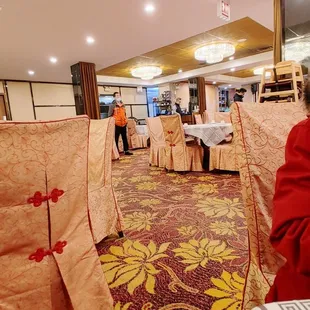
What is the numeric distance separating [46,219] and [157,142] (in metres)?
3.49

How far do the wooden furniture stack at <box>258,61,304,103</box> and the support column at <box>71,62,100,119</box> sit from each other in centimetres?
466

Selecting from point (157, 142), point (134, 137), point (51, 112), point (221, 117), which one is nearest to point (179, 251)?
point (157, 142)

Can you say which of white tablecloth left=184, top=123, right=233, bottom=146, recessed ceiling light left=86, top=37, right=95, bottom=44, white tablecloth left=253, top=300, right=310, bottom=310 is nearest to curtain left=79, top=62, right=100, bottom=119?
recessed ceiling light left=86, top=37, right=95, bottom=44

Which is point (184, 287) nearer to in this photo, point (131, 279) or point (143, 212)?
point (131, 279)

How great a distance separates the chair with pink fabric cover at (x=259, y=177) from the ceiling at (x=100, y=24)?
3.29 metres

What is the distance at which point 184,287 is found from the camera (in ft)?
4.00

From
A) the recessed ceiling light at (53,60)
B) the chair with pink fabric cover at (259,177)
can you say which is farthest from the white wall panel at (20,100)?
the chair with pink fabric cover at (259,177)

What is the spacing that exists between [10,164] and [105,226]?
113cm

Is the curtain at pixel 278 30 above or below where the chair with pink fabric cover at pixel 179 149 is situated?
above

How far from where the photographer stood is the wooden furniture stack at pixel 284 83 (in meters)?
2.56

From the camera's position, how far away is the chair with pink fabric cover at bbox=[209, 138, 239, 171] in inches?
131

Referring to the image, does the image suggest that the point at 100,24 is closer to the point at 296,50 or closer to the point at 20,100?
the point at 296,50

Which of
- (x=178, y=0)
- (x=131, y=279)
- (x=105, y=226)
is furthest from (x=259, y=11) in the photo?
(x=131, y=279)

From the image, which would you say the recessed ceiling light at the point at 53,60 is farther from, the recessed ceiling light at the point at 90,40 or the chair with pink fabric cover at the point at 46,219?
the chair with pink fabric cover at the point at 46,219
